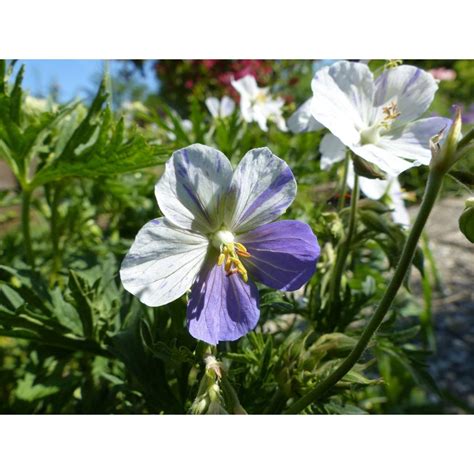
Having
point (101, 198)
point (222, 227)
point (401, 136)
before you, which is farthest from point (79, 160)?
point (101, 198)

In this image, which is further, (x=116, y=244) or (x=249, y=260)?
(x=116, y=244)

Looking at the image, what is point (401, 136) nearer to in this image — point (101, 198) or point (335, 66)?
point (335, 66)

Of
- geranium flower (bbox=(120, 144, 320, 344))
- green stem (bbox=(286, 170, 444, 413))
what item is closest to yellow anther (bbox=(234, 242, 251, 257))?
geranium flower (bbox=(120, 144, 320, 344))

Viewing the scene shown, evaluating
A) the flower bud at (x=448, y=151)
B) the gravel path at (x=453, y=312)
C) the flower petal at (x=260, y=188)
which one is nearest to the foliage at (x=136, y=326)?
the flower petal at (x=260, y=188)

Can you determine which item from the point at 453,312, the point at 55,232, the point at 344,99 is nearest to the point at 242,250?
the point at 344,99

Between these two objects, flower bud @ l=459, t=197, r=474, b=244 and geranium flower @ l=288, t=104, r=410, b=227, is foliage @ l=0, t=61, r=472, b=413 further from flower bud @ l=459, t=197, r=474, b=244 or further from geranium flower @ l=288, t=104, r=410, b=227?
flower bud @ l=459, t=197, r=474, b=244

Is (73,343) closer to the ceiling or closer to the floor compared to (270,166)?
closer to the floor

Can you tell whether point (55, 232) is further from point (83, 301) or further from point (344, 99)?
point (344, 99)
